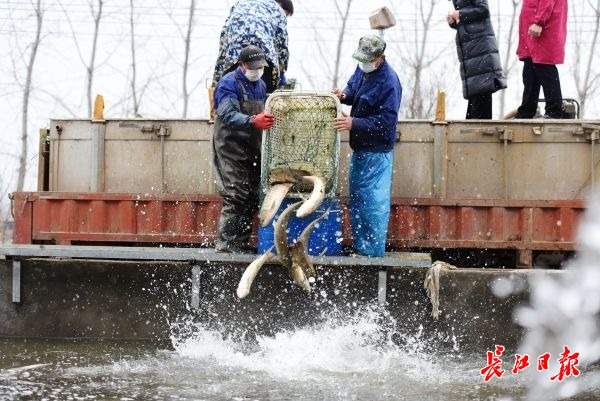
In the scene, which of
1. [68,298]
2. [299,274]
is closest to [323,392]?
[299,274]

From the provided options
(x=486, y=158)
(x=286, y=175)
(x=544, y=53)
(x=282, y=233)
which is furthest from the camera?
(x=544, y=53)

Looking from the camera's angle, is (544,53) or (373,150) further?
(544,53)

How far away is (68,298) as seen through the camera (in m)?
8.09

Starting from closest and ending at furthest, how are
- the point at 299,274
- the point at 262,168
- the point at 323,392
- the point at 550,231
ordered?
the point at 323,392
the point at 299,274
the point at 262,168
the point at 550,231

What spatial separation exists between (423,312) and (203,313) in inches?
70.1

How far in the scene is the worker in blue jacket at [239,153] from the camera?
7785 mm

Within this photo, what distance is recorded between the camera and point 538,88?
9500 millimetres

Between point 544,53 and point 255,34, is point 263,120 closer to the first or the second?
point 255,34

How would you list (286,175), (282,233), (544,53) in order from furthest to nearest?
(544,53), (286,175), (282,233)

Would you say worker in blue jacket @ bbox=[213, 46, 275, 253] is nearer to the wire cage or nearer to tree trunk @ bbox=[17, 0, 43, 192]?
the wire cage

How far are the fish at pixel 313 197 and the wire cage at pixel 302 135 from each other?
0.21 meters

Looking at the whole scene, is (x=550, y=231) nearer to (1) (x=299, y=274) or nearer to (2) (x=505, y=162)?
(2) (x=505, y=162)

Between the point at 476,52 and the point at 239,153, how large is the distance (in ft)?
10.1

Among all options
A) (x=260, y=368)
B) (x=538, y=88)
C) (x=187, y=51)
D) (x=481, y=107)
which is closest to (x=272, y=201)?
(x=260, y=368)
